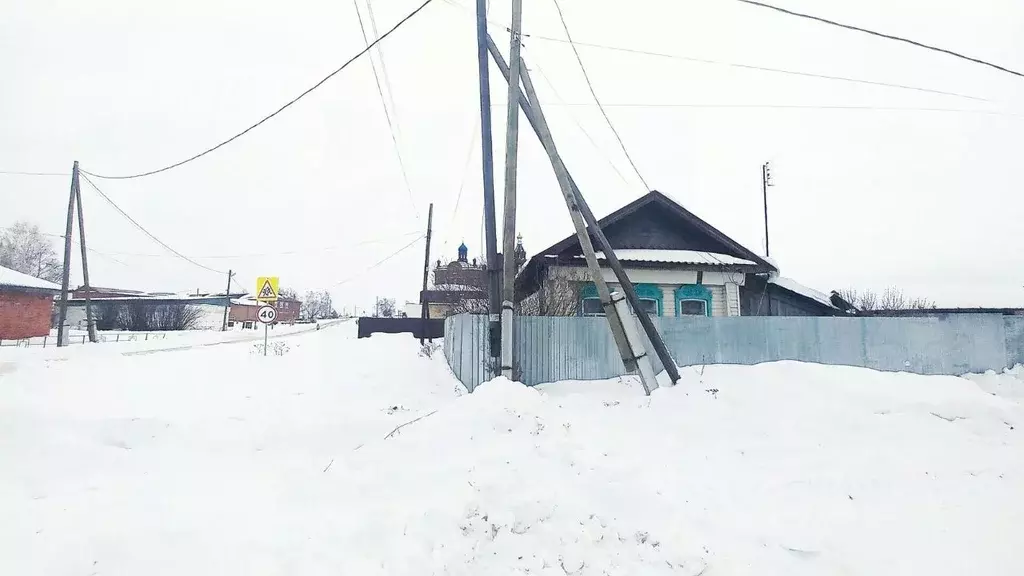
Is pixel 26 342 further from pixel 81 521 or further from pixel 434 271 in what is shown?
pixel 81 521

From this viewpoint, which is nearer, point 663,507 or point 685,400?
point 663,507

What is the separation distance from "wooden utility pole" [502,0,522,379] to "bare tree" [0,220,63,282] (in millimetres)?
62347

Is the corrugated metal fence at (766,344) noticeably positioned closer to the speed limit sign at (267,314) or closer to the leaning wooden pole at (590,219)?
the leaning wooden pole at (590,219)

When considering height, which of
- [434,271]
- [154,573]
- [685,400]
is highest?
[434,271]

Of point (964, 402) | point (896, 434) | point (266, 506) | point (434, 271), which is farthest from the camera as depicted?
point (434, 271)

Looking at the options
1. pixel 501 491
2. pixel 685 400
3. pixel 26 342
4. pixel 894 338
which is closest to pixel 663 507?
pixel 501 491

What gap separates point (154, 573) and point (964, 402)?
849cm

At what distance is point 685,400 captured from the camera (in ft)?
22.6

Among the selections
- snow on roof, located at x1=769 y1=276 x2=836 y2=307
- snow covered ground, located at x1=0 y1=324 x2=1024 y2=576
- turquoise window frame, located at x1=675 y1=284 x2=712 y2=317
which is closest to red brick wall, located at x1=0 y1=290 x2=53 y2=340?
snow covered ground, located at x1=0 y1=324 x2=1024 y2=576

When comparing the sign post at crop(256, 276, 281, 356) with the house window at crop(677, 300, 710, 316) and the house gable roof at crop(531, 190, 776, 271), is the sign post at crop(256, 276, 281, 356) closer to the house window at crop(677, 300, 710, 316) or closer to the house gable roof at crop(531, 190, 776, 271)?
the house gable roof at crop(531, 190, 776, 271)

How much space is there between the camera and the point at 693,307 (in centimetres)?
1461

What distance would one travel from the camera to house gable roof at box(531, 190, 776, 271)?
1430cm

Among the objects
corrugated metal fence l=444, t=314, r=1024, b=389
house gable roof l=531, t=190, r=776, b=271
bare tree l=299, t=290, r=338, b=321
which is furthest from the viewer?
bare tree l=299, t=290, r=338, b=321

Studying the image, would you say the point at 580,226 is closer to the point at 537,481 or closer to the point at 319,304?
the point at 537,481
